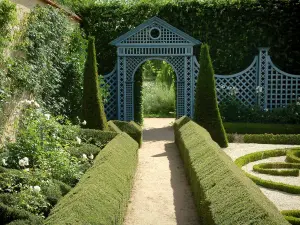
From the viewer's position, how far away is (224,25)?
14.2 meters

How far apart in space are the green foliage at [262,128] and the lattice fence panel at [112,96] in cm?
374

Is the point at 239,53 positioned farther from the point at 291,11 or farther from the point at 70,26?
the point at 70,26

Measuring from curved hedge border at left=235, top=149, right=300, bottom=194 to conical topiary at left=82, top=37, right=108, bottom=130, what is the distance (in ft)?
10.8

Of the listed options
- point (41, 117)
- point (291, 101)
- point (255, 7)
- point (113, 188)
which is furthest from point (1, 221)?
point (255, 7)

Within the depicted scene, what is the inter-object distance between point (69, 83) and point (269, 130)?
548 centimetres

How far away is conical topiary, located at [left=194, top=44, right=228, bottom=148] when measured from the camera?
10742 mm

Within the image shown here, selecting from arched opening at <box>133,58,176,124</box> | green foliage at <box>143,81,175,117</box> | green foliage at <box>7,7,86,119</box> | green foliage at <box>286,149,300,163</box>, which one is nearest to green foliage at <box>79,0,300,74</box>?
green foliage at <box>7,7,86,119</box>

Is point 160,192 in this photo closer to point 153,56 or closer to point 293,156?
point 293,156

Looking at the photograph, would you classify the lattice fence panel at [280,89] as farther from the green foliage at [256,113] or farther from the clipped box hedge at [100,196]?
the clipped box hedge at [100,196]

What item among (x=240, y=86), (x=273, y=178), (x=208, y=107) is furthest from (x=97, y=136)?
(x=240, y=86)

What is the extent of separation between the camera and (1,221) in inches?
176

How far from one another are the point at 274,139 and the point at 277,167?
9.60 feet

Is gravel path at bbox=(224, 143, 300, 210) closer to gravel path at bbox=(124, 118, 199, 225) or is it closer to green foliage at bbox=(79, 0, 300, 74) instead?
gravel path at bbox=(124, 118, 199, 225)

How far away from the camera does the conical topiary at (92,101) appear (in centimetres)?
1039
